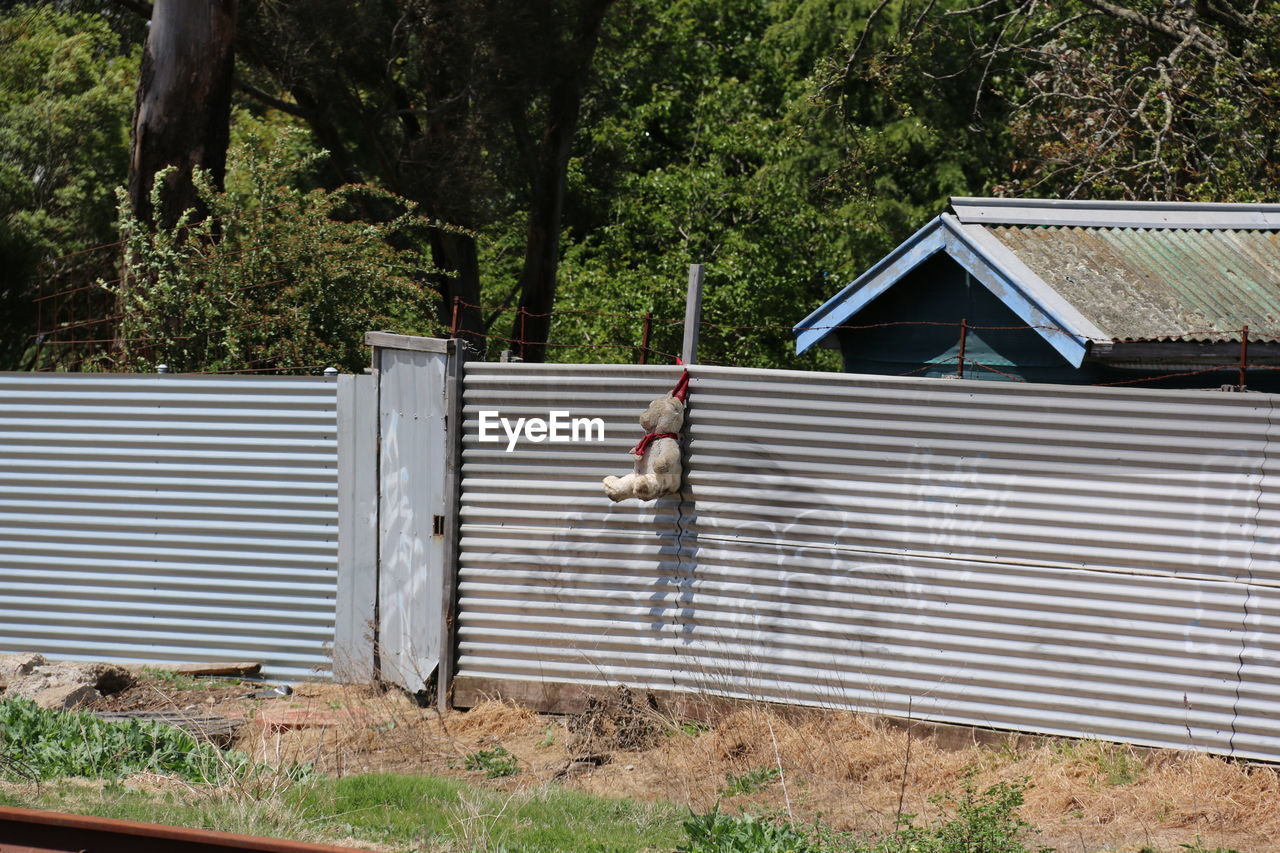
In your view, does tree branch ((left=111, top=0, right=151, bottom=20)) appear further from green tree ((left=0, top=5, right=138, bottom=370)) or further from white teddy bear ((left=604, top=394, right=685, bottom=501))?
white teddy bear ((left=604, top=394, right=685, bottom=501))

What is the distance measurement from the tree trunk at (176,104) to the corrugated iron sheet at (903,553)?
21.0 ft

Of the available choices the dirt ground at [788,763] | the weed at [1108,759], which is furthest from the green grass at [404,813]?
the weed at [1108,759]

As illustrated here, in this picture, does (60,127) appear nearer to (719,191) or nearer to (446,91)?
(446,91)

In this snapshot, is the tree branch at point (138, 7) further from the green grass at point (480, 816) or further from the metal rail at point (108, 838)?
the metal rail at point (108, 838)

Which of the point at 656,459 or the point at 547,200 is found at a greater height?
the point at 547,200

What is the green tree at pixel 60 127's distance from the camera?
81.7 feet

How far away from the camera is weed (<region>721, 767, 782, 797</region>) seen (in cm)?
698

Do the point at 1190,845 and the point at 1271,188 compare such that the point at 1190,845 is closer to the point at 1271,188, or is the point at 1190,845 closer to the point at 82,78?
the point at 1271,188

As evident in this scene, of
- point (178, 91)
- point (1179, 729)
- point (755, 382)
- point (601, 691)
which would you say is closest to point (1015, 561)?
point (1179, 729)

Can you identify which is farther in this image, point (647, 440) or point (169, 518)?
point (169, 518)

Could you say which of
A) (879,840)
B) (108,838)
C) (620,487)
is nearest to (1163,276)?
(620,487)

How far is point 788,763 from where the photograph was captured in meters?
7.33

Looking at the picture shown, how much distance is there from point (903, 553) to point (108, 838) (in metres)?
4.54

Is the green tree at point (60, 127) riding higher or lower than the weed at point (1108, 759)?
higher
